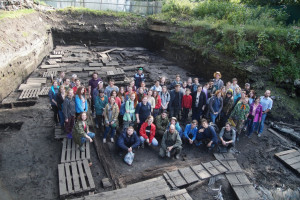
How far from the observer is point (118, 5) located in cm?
2378

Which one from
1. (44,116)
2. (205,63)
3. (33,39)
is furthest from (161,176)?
(33,39)

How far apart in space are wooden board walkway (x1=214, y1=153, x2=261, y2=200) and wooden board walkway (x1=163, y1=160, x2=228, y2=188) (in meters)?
0.25

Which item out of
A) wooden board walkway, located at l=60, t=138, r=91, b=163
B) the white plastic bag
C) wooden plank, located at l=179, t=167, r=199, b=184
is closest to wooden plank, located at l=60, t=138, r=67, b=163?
wooden board walkway, located at l=60, t=138, r=91, b=163

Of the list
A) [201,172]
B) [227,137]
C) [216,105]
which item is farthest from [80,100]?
[227,137]

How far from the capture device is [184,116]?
30.9 feet

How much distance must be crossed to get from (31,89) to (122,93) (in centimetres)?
583

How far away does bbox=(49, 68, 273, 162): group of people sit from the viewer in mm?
7176

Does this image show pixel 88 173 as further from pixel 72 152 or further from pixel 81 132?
pixel 81 132

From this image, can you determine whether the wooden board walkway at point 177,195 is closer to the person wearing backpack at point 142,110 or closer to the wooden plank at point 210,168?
the wooden plank at point 210,168

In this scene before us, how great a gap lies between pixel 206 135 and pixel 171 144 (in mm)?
1423

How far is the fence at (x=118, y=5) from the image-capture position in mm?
22625

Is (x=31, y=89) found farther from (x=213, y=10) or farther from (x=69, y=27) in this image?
(x=213, y=10)

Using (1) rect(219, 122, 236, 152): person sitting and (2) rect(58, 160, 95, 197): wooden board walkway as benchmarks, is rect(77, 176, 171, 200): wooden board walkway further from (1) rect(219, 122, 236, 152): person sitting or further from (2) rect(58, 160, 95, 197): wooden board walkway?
(1) rect(219, 122, 236, 152): person sitting

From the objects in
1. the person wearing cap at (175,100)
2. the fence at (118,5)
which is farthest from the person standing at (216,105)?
the fence at (118,5)
